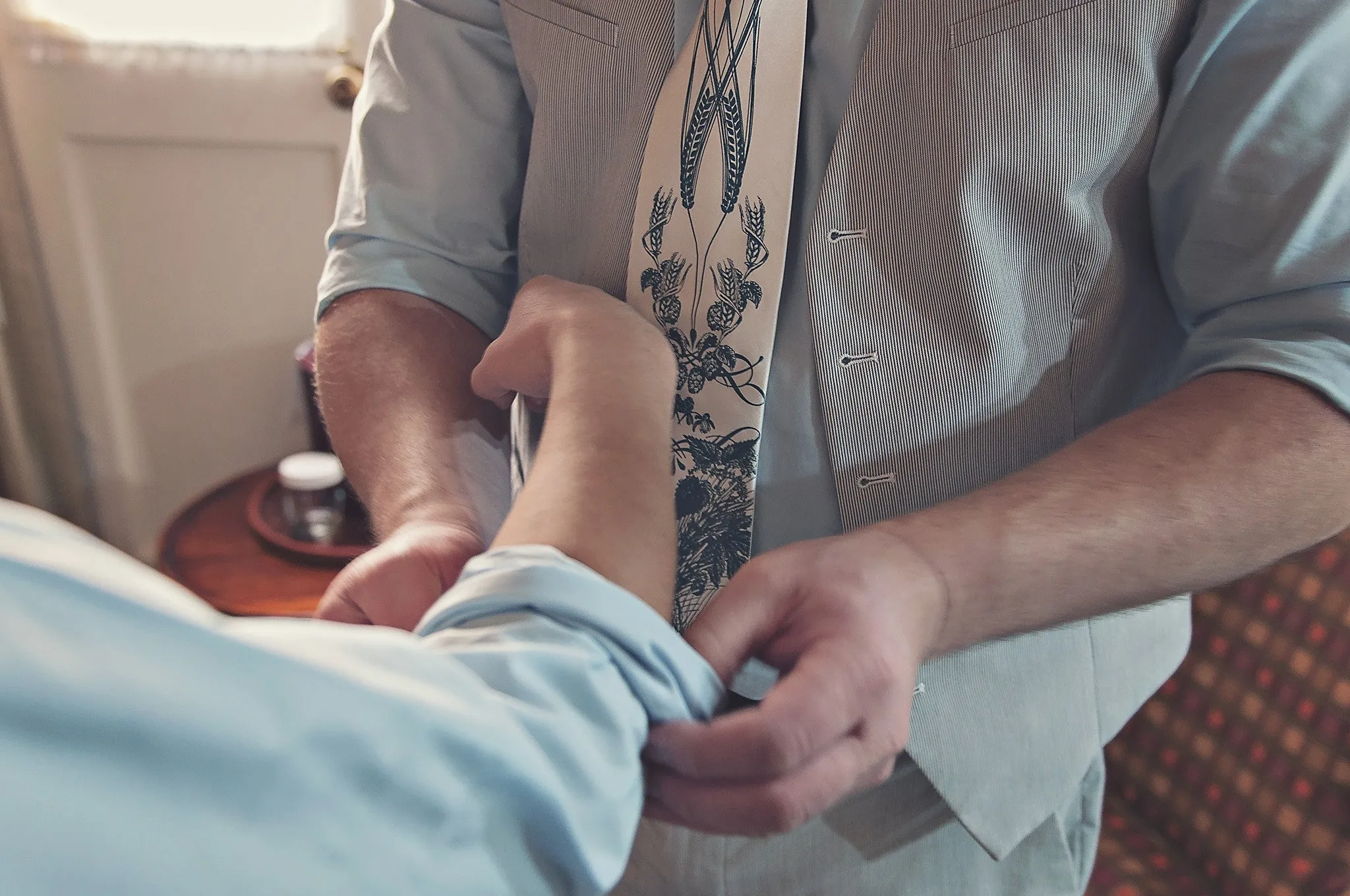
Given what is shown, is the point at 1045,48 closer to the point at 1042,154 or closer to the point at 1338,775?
the point at 1042,154

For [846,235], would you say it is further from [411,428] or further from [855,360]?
[411,428]

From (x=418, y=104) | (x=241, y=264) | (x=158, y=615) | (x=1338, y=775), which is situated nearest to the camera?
(x=158, y=615)

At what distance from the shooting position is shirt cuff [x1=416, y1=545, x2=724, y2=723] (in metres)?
0.32

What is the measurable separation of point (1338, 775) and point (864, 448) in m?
0.73

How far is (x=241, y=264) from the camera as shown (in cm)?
163

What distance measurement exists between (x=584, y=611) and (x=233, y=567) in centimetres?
110

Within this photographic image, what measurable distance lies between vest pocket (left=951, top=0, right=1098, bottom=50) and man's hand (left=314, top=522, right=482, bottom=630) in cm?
38

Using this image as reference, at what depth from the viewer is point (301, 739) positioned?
0.21 metres

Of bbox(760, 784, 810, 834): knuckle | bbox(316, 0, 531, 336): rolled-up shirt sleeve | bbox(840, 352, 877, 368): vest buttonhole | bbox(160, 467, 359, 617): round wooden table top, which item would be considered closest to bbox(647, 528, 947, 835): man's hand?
bbox(760, 784, 810, 834): knuckle

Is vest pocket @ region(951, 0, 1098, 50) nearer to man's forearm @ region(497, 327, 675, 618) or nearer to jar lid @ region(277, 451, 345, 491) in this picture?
man's forearm @ region(497, 327, 675, 618)

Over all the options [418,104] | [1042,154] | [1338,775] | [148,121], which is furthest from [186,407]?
[1338,775]

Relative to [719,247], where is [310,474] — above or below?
below

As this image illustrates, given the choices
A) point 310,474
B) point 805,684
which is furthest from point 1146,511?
point 310,474

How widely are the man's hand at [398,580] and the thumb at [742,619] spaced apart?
0.54 ft
